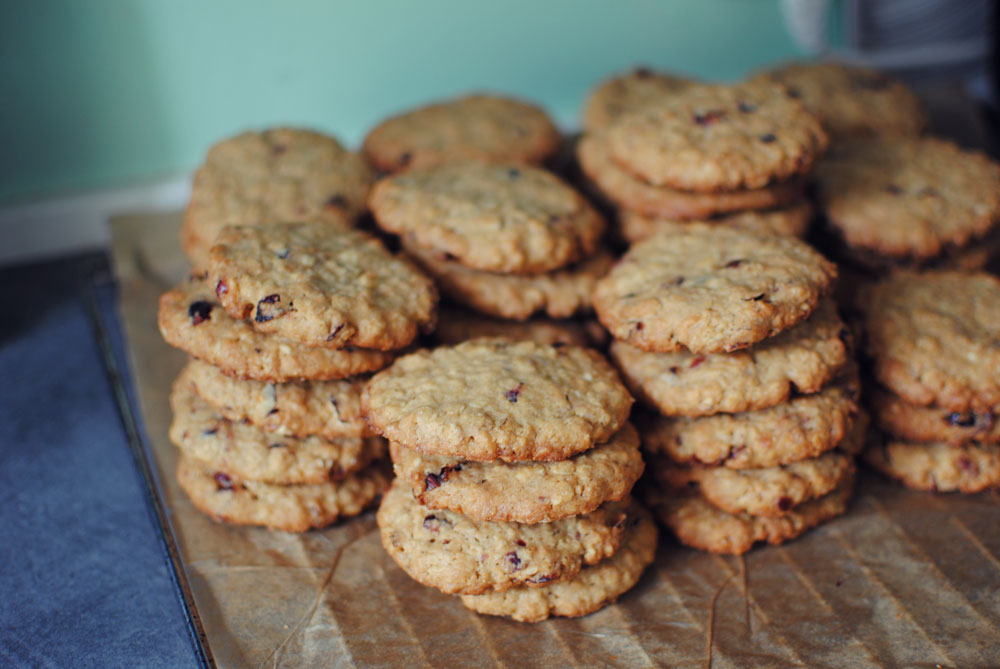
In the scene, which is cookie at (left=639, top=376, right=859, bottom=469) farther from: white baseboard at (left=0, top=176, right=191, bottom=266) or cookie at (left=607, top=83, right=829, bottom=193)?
white baseboard at (left=0, top=176, right=191, bottom=266)

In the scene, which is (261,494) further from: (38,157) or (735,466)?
(38,157)

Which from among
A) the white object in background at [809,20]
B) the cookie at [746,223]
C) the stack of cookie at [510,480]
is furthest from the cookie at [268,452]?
the white object in background at [809,20]

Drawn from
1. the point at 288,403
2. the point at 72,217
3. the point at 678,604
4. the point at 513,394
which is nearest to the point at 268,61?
the point at 72,217

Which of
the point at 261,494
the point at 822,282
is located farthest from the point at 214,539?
the point at 822,282

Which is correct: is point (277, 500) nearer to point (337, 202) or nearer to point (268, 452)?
point (268, 452)

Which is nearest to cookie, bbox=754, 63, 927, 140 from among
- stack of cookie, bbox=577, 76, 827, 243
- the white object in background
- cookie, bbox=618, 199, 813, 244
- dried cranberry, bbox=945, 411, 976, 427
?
the white object in background
